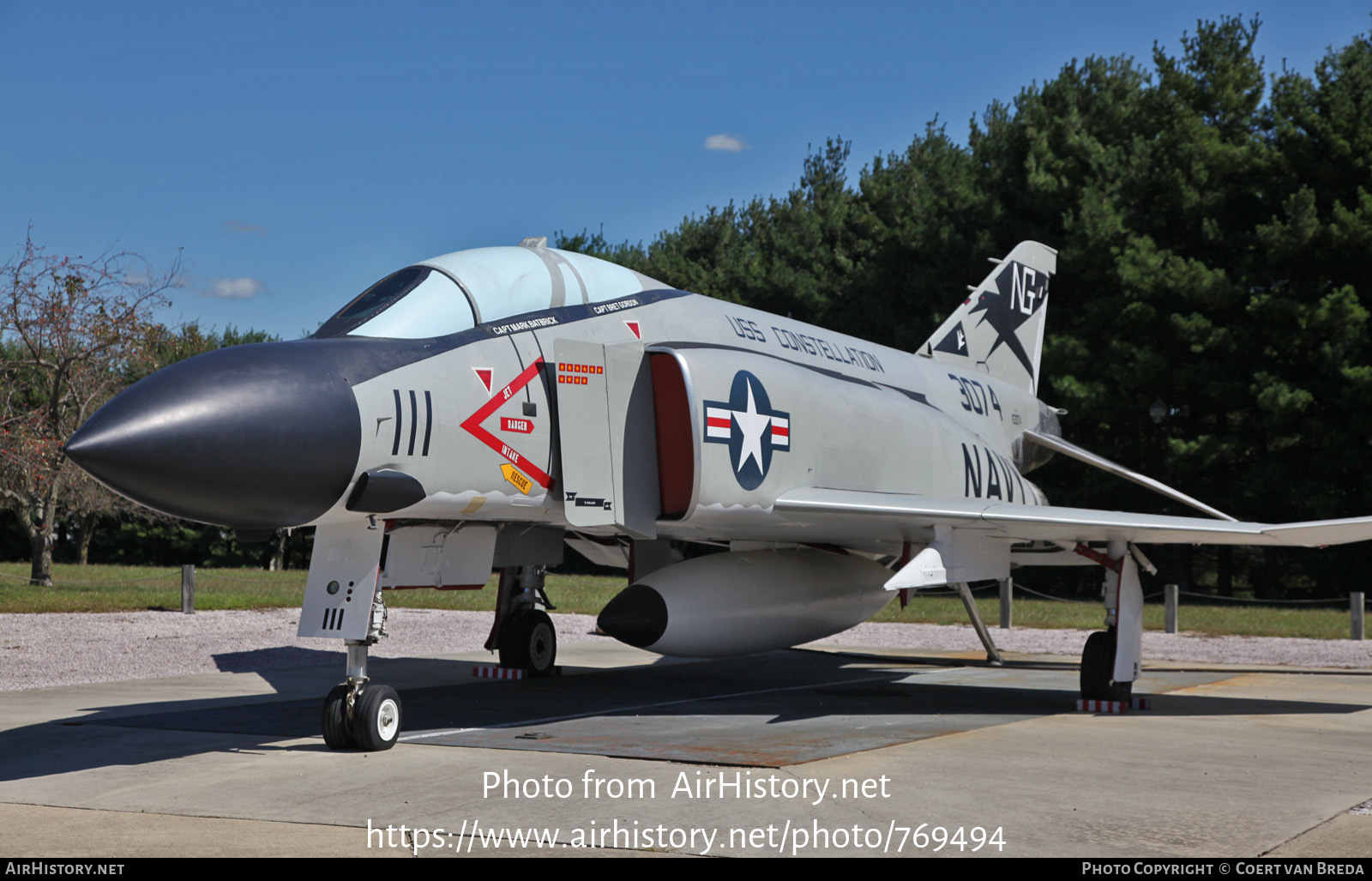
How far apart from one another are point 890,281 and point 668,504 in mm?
28063

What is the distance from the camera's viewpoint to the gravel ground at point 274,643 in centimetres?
1185

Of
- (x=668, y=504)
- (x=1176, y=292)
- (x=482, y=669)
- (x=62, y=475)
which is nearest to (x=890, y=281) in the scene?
(x=1176, y=292)

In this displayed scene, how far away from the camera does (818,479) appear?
29.8 feet

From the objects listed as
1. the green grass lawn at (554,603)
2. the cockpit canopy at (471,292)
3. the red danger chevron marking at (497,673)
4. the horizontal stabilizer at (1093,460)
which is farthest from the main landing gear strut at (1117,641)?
the green grass lawn at (554,603)

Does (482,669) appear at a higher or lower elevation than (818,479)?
lower

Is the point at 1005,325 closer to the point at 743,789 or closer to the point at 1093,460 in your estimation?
the point at 1093,460

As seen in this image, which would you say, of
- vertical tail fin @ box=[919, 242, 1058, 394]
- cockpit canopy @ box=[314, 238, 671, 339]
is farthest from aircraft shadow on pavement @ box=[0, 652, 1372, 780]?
vertical tail fin @ box=[919, 242, 1058, 394]

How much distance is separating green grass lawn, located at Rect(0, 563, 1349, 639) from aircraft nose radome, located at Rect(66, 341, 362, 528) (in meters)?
11.5

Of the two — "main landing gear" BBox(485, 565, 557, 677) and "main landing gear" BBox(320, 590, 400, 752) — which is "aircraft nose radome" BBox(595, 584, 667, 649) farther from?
"main landing gear" BBox(485, 565, 557, 677)

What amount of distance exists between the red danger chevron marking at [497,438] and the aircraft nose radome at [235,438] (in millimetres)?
917

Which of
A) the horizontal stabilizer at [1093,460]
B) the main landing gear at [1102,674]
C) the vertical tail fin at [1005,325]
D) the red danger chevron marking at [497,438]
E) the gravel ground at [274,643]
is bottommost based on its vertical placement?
the gravel ground at [274,643]

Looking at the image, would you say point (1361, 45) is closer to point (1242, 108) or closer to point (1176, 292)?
point (1242, 108)

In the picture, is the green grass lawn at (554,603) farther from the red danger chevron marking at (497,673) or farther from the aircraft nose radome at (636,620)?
the aircraft nose radome at (636,620)

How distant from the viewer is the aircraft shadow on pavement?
6.88 metres
